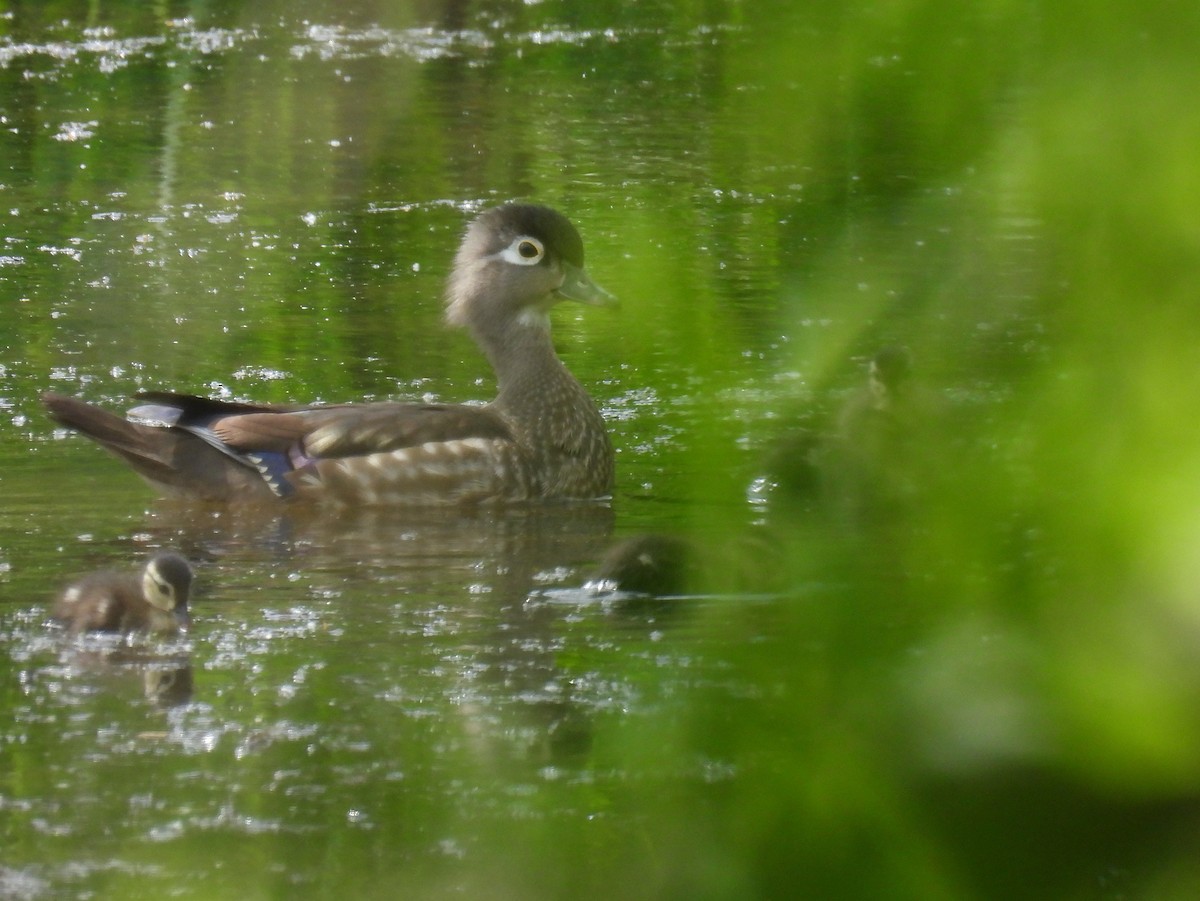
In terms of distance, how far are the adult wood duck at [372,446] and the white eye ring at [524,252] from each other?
105 millimetres

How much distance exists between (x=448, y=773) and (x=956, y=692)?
0.67 m

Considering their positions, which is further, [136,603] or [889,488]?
→ [136,603]

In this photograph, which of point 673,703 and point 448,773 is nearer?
point 673,703

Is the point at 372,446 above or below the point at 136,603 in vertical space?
below

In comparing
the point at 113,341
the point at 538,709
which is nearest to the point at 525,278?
the point at 113,341

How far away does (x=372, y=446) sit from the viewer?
725 cm

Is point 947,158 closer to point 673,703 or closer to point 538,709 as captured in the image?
point 673,703

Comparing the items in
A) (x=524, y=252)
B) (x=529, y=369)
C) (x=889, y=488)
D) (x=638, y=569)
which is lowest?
(x=529, y=369)

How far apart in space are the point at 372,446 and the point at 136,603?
1.96 metres

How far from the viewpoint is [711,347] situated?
1.33 metres

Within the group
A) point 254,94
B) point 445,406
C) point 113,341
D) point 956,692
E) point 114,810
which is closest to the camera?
point 956,692

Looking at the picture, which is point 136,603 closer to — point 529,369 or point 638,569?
point 638,569

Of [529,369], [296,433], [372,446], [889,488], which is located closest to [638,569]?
[889,488]

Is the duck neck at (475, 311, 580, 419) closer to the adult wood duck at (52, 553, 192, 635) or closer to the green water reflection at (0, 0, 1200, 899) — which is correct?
the adult wood duck at (52, 553, 192, 635)
